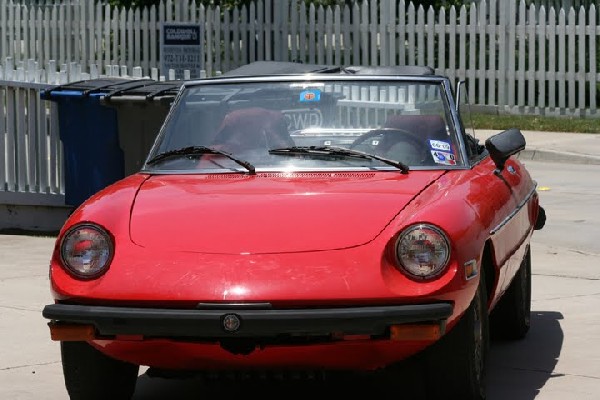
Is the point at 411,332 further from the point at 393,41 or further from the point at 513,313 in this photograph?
the point at 393,41

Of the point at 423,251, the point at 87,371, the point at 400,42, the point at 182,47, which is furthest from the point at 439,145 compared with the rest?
the point at 400,42

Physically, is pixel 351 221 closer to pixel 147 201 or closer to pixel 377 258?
pixel 377 258

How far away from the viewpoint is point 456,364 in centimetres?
562

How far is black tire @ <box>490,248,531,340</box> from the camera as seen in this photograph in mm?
7480

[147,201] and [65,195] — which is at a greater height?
[147,201]

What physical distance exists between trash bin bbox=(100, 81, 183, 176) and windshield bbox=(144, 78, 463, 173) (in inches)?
153

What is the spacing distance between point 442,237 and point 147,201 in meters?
1.27

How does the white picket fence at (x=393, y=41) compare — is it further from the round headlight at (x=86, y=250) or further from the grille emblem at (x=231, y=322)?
the grille emblem at (x=231, y=322)

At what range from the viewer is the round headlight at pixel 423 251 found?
545cm

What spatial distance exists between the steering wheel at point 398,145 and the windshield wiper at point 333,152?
118 millimetres

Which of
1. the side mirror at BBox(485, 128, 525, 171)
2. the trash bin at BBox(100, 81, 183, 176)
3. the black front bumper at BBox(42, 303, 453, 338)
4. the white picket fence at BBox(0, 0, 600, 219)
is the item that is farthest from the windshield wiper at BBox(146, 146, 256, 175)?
the white picket fence at BBox(0, 0, 600, 219)

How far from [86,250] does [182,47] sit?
13087 millimetres

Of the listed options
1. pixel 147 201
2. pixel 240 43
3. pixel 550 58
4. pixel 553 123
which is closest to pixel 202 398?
pixel 147 201

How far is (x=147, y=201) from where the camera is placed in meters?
6.05
